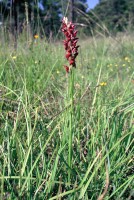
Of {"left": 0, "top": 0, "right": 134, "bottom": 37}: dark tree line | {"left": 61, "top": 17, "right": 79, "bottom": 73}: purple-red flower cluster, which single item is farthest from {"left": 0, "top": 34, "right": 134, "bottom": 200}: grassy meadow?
{"left": 0, "top": 0, "right": 134, "bottom": 37}: dark tree line

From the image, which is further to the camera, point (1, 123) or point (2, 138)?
point (1, 123)

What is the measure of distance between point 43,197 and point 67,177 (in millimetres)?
126

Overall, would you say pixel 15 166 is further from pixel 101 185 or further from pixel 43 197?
pixel 101 185

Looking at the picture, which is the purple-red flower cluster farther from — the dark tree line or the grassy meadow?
the dark tree line

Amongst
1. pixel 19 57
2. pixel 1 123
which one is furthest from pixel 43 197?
pixel 19 57

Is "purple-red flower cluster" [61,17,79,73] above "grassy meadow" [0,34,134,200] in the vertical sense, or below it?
A: above

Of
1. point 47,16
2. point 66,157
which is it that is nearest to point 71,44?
point 66,157

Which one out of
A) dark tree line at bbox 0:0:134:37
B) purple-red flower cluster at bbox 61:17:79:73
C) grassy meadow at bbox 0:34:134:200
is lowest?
grassy meadow at bbox 0:34:134:200

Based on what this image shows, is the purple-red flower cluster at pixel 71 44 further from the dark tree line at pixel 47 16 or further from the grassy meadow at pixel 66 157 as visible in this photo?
the dark tree line at pixel 47 16

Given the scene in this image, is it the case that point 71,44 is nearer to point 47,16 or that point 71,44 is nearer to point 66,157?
point 66,157

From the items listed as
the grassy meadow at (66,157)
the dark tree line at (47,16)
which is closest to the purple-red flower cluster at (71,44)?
the grassy meadow at (66,157)

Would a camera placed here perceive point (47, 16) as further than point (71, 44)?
Yes

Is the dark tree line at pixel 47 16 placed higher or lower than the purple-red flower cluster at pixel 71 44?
higher

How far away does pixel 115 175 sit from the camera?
998 millimetres
